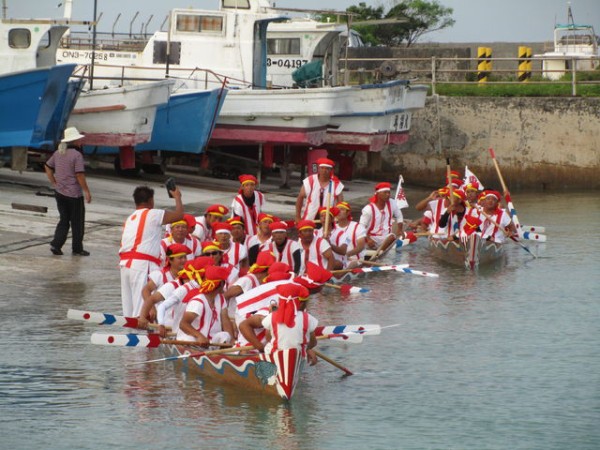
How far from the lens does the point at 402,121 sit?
101 ft

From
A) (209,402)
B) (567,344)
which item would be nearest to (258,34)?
(567,344)

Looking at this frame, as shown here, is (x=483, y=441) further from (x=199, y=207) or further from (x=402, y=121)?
(x=402, y=121)

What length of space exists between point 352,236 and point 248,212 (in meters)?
1.70

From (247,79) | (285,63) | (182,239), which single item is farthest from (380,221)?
(285,63)

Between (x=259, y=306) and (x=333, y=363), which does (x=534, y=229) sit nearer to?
(x=333, y=363)

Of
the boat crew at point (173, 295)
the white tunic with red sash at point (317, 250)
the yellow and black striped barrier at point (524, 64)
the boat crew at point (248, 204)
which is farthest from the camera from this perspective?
the yellow and black striped barrier at point (524, 64)

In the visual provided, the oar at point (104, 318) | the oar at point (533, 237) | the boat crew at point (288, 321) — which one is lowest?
the oar at point (104, 318)

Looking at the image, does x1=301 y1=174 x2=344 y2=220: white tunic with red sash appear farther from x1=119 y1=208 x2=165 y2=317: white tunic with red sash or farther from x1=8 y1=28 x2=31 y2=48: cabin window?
x1=8 y1=28 x2=31 y2=48: cabin window

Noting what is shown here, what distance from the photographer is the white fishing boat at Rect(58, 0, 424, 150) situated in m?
27.4

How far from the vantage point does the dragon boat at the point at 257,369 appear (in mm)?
10828

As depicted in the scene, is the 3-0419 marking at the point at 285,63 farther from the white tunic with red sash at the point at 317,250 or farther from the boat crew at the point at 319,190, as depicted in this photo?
the white tunic with red sash at the point at 317,250

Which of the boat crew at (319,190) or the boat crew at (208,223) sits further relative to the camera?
the boat crew at (319,190)

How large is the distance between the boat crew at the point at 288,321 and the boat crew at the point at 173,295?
1200 mm

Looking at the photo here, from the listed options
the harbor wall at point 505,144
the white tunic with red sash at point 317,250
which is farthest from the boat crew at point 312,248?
the harbor wall at point 505,144
